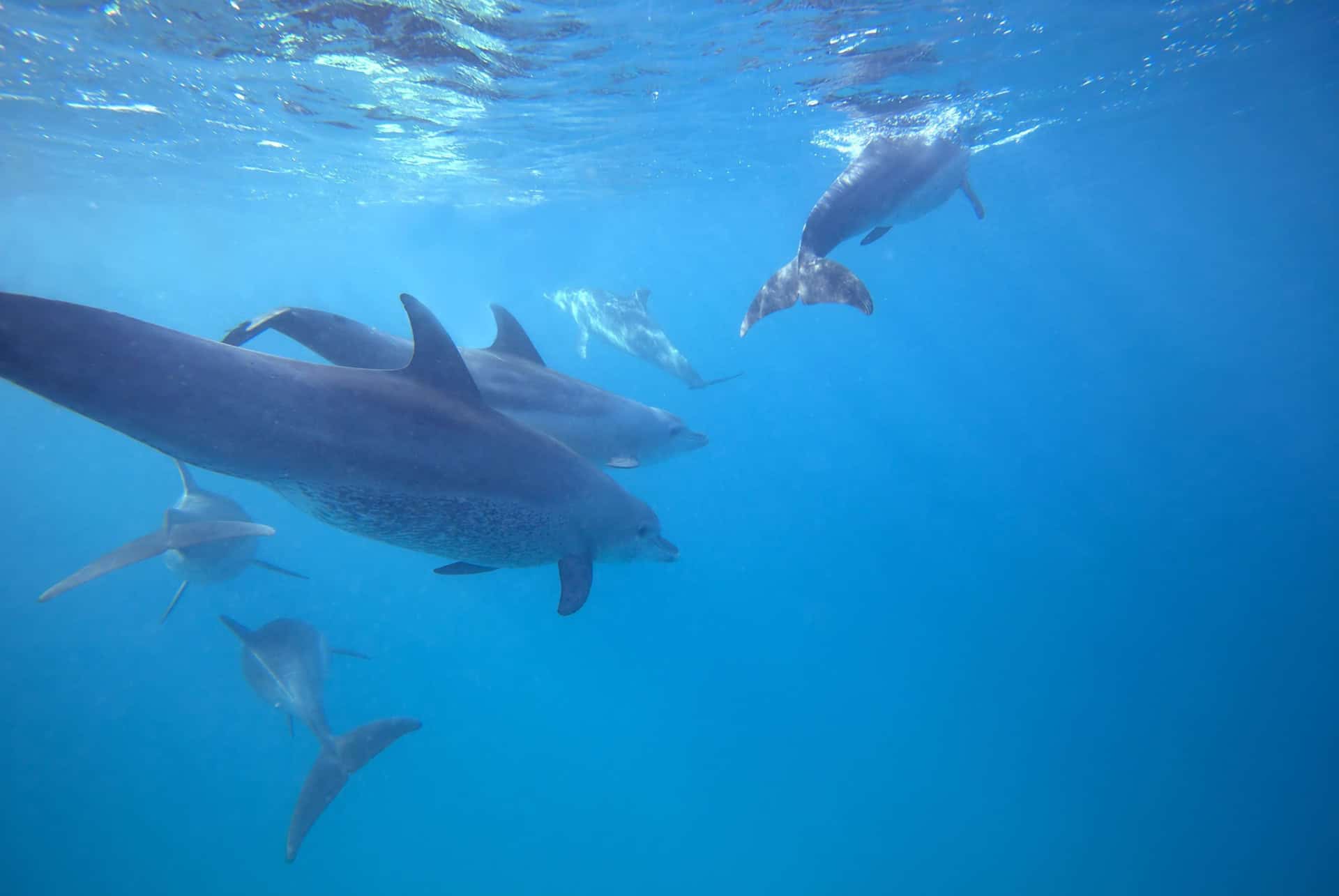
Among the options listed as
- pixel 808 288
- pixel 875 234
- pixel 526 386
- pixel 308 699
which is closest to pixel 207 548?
pixel 308 699

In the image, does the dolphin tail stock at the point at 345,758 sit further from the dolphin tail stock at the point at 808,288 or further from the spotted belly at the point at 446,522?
the dolphin tail stock at the point at 808,288

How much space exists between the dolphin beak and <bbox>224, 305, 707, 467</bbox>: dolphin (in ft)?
4.15

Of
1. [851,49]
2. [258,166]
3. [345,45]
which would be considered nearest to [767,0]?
[851,49]

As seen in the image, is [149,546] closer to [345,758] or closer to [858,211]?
[345,758]

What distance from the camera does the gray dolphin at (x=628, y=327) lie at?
18.2 metres

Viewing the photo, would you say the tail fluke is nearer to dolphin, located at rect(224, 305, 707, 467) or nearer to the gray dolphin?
dolphin, located at rect(224, 305, 707, 467)

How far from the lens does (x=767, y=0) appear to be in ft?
40.5

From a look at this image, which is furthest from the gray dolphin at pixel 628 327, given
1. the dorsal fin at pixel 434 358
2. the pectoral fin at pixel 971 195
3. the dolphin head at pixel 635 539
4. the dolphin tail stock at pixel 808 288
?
the dorsal fin at pixel 434 358

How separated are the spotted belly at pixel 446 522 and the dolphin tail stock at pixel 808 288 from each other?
119 inches

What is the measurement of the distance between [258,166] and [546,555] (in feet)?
92.7

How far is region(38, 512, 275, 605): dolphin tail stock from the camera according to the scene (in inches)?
154

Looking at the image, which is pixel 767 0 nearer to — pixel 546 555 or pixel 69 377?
pixel 546 555

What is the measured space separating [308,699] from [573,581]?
300 inches

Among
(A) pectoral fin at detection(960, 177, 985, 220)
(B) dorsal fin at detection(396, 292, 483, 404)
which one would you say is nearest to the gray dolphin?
(A) pectoral fin at detection(960, 177, 985, 220)
